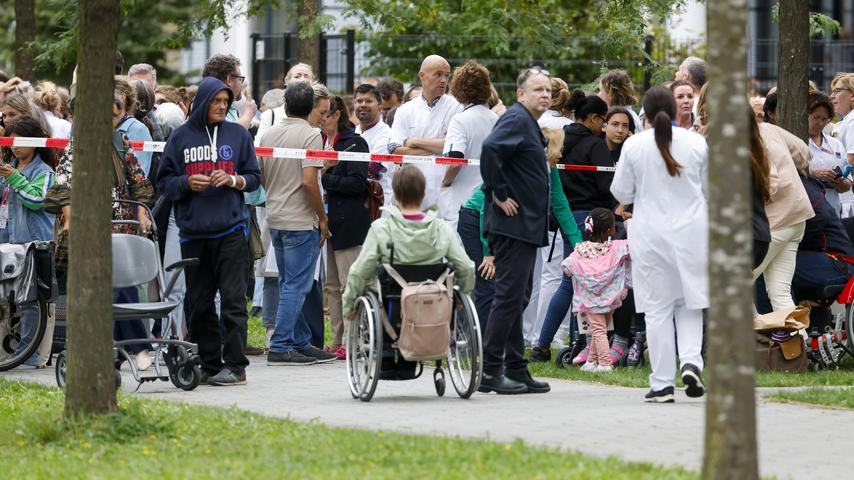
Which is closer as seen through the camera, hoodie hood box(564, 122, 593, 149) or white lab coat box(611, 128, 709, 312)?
white lab coat box(611, 128, 709, 312)

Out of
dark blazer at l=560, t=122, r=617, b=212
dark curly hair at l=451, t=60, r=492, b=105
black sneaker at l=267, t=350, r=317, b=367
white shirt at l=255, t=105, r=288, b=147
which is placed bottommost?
black sneaker at l=267, t=350, r=317, b=367

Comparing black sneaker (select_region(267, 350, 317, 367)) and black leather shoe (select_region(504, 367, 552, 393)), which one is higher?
black leather shoe (select_region(504, 367, 552, 393))

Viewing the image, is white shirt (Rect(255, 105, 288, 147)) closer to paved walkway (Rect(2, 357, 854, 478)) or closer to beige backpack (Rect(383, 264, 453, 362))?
paved walkway (Rect(2, 357, 854, 478))

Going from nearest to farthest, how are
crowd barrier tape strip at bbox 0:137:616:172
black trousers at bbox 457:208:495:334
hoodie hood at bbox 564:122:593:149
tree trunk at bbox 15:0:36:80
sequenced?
1. black trousers at bbox 457:208:495:334
2. crowd barrier tape strip at bbox 0:137:616:172
3. hoodie hood at bbox 564:122:593:149
4. tree trunk at bbox 15:0:36:80

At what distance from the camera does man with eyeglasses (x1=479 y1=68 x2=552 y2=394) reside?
9664 mm

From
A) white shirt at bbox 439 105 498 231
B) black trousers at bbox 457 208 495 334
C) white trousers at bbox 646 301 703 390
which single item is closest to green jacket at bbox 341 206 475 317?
white trousers at bbox 646 301 703 390

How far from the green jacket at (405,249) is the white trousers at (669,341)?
3.81 feet

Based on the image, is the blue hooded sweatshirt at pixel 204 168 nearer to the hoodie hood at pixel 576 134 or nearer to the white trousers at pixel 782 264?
the hoodie hood at pixel 576 134

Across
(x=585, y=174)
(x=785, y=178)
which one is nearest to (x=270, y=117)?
(x=585, y=174)

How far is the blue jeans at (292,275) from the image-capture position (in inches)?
467

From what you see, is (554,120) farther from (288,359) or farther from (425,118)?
(288,359)

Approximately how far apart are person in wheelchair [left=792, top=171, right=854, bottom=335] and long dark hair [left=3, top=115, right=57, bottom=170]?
588 centimetres

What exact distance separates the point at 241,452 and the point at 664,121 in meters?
3.43

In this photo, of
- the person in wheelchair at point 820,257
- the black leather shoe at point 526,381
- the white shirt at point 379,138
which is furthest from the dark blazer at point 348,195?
the person in wheelchair at point 820,257
